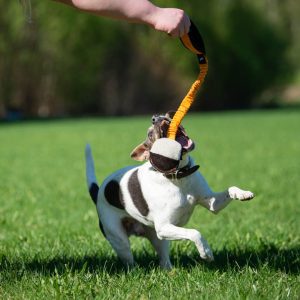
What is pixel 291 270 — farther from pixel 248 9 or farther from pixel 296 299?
pixel 248 9

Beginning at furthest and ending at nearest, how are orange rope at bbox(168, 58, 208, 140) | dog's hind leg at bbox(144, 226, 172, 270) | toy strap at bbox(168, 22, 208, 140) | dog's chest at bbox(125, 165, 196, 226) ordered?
dog's hind leg at bbox(144, 226, 172, 270), dog's chest at bbox(125, 165, 196, 226), orange rope at bbox(168, 58, 208, 140), toy strap at bbox(168, 22, 208, 140)

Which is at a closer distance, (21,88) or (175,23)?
(175,23)

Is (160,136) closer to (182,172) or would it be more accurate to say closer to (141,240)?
(182,172)

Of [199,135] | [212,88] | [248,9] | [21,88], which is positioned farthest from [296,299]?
[248,9]

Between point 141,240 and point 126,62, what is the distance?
28.0 metres

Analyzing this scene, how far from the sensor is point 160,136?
11.9 feet

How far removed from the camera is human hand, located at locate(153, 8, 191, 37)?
3111 millimetres

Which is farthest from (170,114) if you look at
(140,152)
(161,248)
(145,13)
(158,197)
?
(161,248)

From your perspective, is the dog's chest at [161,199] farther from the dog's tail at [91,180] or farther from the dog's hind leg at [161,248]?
the dog's tail at [91,180]

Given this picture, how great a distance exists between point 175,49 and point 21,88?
7844 millimetres

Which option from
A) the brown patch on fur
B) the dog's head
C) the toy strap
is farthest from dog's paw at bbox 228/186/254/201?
the brown patch on fur

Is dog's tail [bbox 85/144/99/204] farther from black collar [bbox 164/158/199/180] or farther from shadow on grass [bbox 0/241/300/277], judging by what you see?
black collar [bbox 164/158/199/180]

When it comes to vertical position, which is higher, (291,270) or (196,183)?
(196,183)

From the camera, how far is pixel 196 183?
3.74 meters
